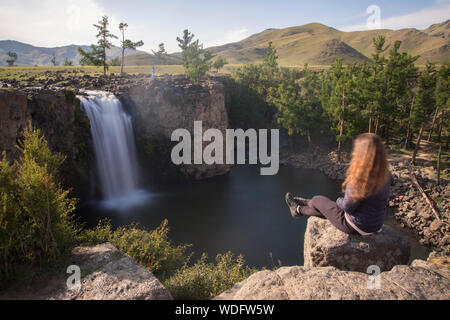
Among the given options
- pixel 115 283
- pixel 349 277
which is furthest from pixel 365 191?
pixel 115 283

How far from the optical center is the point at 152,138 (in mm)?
31062

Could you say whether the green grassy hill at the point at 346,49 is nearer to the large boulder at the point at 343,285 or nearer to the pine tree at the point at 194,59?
the pine tree at the point at 194,59

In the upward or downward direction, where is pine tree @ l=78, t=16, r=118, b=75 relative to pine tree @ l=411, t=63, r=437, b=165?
upward

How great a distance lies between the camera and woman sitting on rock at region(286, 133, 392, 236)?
5129mm

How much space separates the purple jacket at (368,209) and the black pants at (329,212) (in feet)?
0.86

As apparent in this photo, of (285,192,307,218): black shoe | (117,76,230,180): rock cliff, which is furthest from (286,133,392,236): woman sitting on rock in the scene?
(117,76,230,180): rock cliff

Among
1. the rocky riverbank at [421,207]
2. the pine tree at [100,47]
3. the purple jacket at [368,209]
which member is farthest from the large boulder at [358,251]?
the pine tree at [100,47]

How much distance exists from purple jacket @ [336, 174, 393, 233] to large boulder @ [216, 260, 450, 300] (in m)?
1.01

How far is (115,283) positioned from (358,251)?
5700 millimetres

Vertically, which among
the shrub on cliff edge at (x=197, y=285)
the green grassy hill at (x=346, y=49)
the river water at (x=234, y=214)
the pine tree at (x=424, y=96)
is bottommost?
the river water at (x=234, y=214)

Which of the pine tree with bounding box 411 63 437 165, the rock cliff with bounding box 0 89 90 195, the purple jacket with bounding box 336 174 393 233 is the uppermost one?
the pine tree with bounding box 411 63 437 165

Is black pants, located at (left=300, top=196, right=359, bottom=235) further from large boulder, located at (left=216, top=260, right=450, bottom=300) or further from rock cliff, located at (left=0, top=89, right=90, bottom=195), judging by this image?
rock cliff, located at (left=0, top=89, right=90, bottom=195)

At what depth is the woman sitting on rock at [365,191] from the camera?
5.13 metres
